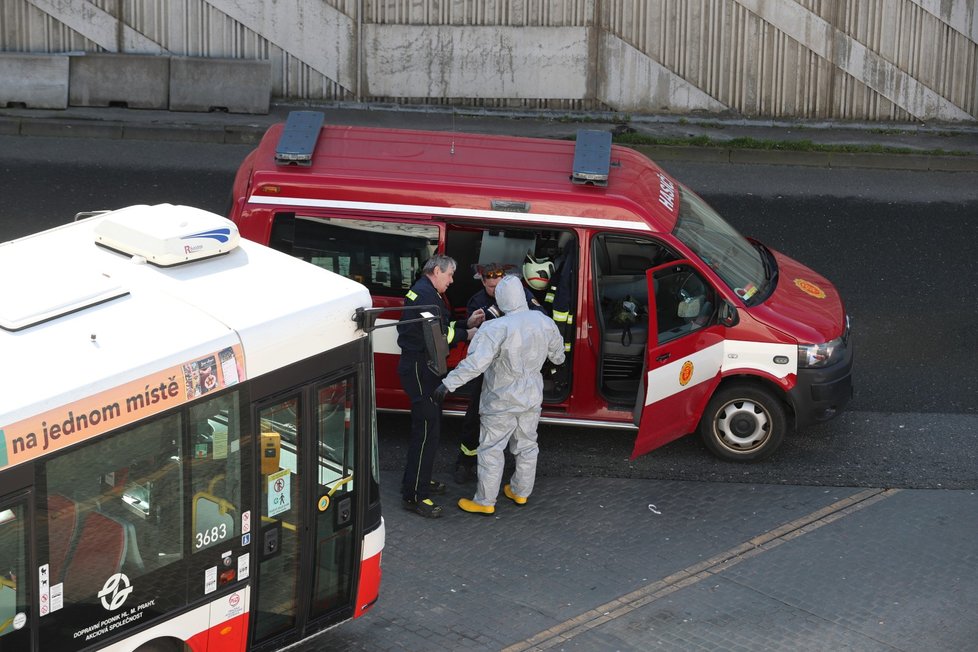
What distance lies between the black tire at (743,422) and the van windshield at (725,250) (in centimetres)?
70

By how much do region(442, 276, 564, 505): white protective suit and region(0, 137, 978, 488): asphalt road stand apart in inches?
36.3

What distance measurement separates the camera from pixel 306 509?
23.5 feet

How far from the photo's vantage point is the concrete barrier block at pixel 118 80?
17.5m

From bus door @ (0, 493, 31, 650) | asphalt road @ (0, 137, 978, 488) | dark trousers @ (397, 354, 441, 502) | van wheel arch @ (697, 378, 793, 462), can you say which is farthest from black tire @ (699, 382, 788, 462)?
bus door @ (0, 493, 31, 650)

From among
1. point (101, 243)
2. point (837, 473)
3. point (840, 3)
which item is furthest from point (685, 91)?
point (101, 243)

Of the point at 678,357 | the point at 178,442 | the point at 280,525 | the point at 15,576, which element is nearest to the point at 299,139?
the point at 678,357

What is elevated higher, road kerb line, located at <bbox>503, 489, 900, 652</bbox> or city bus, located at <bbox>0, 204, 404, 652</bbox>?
city bus, located at <bbox>0, 204, 404, 652</bbox>

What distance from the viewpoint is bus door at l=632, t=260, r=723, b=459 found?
9.68 metres

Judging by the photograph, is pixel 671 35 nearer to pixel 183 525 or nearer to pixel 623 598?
pixel 623 598

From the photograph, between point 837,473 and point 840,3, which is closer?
point 837,473

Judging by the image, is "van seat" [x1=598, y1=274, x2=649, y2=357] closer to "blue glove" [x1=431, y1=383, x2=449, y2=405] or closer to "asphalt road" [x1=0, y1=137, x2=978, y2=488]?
"asphalt road" [x1=0, y1=137, x2=978, y2=488]

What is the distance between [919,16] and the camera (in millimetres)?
18047

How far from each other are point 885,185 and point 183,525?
12117 mm

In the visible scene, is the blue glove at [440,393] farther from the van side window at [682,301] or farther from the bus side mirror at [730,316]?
the bus side mirror at [730,316]
